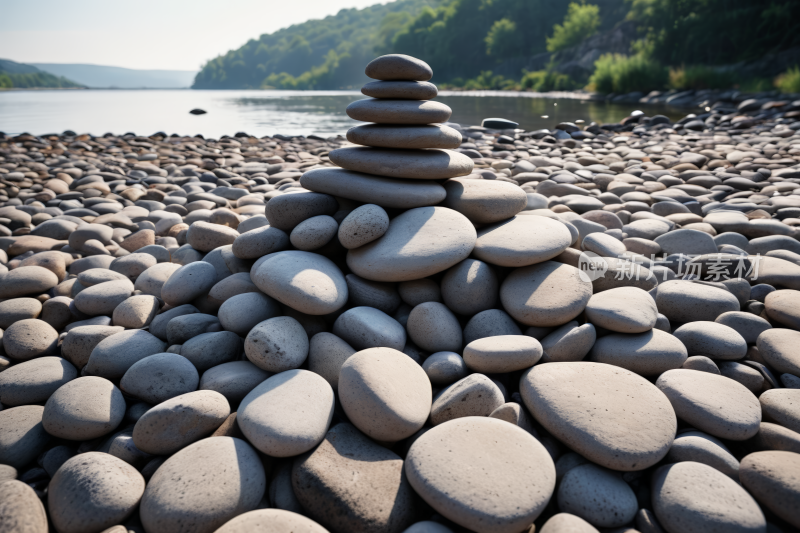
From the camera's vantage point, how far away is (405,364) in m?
1.86

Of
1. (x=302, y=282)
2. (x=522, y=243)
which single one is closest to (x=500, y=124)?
(x=522, y=243)

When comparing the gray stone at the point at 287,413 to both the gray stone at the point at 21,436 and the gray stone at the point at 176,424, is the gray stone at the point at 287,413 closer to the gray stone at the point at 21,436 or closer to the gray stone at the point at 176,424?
the gray stone at the point at 176,424

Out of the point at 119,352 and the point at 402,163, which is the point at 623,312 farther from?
the point at 119,352

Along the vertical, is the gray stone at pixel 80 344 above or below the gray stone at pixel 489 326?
below

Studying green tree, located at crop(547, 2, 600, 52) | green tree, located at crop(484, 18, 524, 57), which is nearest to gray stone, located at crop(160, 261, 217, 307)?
green tree, located at crop(547, 2, 600, 52)

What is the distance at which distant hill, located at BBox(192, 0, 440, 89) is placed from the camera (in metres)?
93.8

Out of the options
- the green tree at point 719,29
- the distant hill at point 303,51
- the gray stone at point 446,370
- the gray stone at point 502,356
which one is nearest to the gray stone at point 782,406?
the gray stone at point 502,356

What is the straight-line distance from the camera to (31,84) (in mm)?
89000

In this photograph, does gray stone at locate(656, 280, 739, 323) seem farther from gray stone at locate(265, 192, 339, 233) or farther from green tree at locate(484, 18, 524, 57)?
green tree at locate(484, 18, 524, 57)

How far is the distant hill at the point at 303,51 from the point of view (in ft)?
308

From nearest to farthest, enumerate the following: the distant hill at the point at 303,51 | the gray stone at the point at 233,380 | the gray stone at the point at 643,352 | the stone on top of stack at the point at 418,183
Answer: the gray stone at the point at 233,380
the gray stone at the point at 643,352
the stone on top of stack at the point at 418,183
the distant hill at the point at 303,51

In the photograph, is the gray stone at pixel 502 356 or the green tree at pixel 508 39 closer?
the gray stone at pixel 502 356

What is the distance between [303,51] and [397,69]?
124 metres

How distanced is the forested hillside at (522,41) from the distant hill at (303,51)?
0.29 meters
